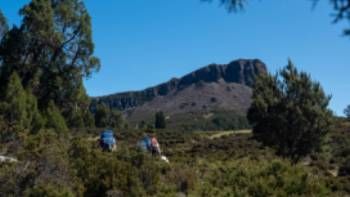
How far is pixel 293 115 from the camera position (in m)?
28.2

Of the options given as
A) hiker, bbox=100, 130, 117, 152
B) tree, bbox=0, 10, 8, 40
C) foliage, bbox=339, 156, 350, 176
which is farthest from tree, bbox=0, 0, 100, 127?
foliage, bbox=339, 156, 350, 176

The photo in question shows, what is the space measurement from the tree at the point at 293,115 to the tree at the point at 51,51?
10.4 meters

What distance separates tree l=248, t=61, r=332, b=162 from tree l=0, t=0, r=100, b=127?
10.4m

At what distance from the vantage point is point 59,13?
1188 inches

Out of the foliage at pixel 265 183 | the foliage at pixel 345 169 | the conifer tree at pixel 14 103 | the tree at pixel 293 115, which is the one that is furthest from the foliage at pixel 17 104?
the foliage at pixel 345 169

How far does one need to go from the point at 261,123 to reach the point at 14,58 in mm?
15001

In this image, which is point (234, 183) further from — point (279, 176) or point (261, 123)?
point (261, 123)

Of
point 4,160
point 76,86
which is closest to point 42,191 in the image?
point 4,160

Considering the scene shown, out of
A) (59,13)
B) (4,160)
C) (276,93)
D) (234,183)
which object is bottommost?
(234,183)

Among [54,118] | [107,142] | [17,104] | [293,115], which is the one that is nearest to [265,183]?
[107,142]

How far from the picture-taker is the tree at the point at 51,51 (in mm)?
29531

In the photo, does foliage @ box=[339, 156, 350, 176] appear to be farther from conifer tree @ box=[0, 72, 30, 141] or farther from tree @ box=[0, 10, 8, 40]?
tree @ box=[0, 10, 8, 40]

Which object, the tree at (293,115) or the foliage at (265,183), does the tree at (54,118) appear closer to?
the tree at (293,115)

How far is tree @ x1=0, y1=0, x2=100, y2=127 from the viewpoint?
96.9ft
